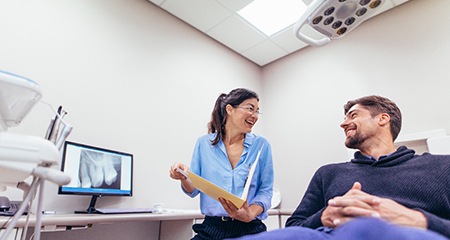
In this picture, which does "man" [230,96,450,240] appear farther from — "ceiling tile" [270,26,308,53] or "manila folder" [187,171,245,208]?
"ceiling tile" [270,26,308,53]

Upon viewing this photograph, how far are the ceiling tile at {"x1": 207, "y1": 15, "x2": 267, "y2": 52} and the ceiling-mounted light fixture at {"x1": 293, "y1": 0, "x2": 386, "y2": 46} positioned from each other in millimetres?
1543

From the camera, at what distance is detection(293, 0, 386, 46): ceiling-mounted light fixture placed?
116cm

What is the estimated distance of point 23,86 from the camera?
2.02 ft

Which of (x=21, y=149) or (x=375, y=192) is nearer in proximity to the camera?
(x=21, y=149)

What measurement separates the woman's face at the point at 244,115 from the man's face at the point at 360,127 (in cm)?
49

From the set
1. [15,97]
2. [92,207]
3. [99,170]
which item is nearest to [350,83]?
[99,170]

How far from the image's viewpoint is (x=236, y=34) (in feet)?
9.62

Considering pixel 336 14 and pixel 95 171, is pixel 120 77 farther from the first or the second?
pixel 336 14

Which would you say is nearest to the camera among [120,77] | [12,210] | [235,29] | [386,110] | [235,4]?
[12,210]

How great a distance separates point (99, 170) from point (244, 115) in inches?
38.4

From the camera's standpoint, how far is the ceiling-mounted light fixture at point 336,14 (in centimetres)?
116

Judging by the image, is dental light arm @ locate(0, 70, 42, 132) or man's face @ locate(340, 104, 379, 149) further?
man's face @ locate(340, 104, 379, 149)

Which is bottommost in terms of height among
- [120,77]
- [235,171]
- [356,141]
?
[235,171]

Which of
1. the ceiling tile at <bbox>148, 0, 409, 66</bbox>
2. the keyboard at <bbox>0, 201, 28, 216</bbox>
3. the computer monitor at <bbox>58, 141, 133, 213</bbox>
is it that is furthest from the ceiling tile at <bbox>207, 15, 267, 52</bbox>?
the keyboard at <bbox>0, 201, 28, 216</bbox>
